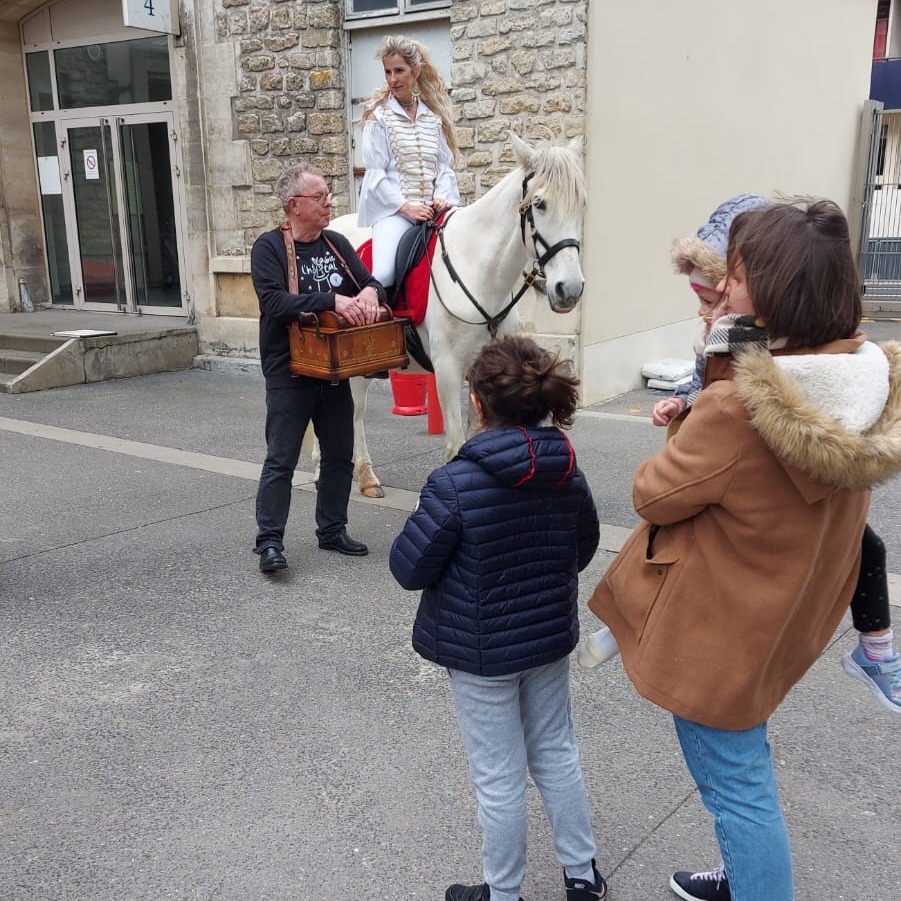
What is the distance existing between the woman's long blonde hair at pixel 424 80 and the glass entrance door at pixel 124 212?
6765 millimetres

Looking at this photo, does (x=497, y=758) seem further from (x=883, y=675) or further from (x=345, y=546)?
(x=345, y=546)

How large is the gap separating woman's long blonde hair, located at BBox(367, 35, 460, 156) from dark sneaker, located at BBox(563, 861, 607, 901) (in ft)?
15.1

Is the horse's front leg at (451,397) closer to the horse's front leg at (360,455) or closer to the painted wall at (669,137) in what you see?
the horse's front leg at (360,455)

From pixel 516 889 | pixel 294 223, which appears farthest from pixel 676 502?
pixel 294 223

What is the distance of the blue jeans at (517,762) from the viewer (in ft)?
7.09

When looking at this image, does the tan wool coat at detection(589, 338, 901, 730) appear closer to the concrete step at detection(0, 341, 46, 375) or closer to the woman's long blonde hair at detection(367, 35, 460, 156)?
the woman's long blonde hair at detection(367, 35, 460, 156)

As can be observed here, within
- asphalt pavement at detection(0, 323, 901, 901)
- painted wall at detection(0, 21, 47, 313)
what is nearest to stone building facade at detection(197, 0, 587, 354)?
painted wall at detection(0, 21, 47, 313)

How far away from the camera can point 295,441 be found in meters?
4.66

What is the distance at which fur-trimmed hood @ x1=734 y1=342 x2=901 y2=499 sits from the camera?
5.55 ft

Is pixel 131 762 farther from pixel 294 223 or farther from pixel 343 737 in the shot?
pixel 294 223

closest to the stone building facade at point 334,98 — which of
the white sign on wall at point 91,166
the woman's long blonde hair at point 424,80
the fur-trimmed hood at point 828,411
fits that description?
the woman's long blonde hair at point 424,80

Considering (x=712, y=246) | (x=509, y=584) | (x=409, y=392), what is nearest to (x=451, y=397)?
(x=409, y=392)

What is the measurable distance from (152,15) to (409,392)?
18.4 ft

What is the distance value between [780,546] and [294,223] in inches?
130
